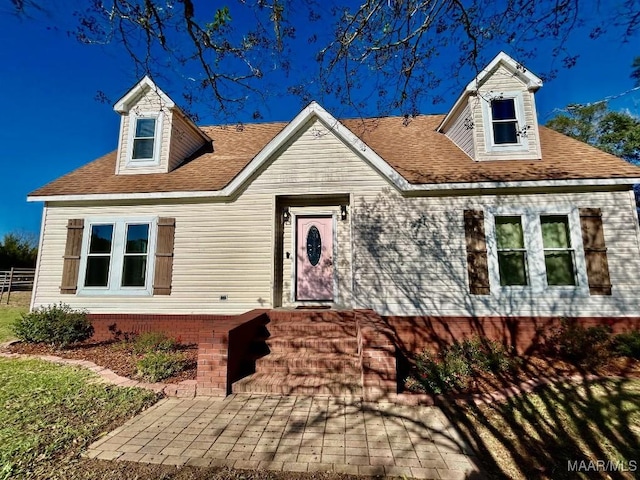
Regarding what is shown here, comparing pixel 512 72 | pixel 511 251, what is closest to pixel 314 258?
pixel 511 251

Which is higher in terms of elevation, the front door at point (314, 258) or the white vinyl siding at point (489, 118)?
the white vinyl siding at point (489, 118)

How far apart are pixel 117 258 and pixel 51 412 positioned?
4783 mm

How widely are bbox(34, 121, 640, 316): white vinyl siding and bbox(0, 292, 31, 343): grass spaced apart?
3.77ft

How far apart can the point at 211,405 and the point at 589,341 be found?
7.07 meters

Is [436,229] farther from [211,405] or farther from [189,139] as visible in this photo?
[189,139]

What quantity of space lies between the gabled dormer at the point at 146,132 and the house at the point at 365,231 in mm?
63

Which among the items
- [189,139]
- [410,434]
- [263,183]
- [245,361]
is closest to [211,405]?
[245,361]

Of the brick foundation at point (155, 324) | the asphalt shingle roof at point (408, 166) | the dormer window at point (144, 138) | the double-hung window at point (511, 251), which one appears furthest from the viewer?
the dormer window at point (144, 138)

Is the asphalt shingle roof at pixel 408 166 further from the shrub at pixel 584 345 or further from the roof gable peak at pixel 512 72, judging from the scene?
the shrub at pixel 584 345

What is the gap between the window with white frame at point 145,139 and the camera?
9.19m

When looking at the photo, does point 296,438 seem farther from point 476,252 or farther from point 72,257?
point 72,257

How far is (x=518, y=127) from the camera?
8414mm

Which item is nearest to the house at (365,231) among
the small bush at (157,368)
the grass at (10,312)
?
the grass at (10,312)

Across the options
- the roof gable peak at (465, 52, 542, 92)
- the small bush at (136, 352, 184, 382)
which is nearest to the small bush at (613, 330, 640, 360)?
the roof gable peak at (465, 52, 542, 92)
